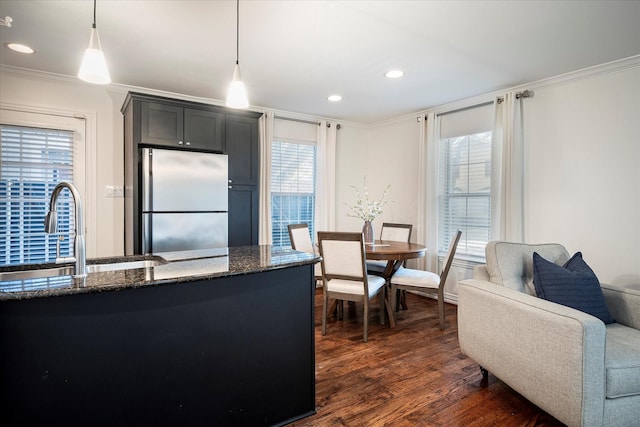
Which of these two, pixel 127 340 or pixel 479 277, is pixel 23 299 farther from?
pixel 479 277

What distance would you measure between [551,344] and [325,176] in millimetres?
3777

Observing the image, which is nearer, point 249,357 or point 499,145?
point 249,357

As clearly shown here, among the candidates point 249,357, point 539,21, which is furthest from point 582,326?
point 539,21

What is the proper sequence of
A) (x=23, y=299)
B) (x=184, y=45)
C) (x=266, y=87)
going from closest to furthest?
(x=23, y=299) → (x=184, y=45) → (x=266, y=87)

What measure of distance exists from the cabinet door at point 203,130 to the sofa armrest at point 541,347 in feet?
9.37

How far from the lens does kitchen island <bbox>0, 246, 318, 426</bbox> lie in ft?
4.31

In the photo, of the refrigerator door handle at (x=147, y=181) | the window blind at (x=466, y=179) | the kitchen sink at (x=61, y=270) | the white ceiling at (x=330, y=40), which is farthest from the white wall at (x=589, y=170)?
Answer: the refrigerator door handle at (x=147, y=181)

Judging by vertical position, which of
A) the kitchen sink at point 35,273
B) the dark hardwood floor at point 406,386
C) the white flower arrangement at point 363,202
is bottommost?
the dark hardwood floor at point 406,386

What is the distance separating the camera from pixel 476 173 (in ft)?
14.0

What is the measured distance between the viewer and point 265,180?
15.0ft

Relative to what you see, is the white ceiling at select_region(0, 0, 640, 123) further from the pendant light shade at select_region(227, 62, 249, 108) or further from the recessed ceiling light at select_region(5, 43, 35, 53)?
the pendant light shade at select_region(227, 62, 249, 108)

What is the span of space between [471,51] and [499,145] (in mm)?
1352

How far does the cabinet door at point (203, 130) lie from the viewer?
145 inches

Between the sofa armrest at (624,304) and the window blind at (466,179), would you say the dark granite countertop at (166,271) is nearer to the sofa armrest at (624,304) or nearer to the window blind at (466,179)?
the sofa armrest at (624,304)
